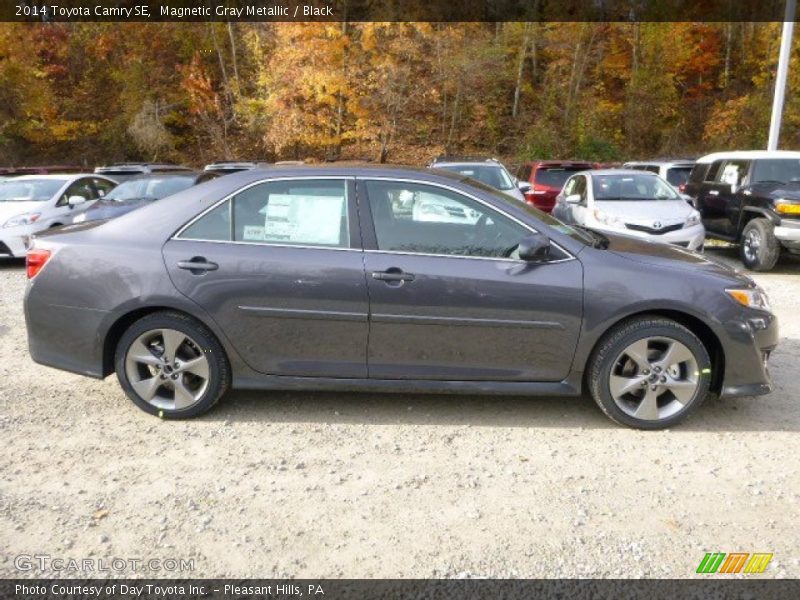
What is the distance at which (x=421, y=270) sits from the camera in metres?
3.81

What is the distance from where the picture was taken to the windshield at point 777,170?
31.3 feet

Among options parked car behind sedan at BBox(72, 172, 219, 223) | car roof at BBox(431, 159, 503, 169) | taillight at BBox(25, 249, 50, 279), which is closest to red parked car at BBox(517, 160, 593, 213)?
car roof at BBox(431, 159, 503, 169)

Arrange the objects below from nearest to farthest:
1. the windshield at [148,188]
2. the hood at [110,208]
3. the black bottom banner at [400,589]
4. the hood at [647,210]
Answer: the black bottom banner at [400,589], the hood at [647,210], the hood at [110,208], the windshield at [148,188]

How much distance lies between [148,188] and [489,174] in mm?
6106

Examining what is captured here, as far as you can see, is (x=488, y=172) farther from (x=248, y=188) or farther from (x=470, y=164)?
(x=248, y=188)

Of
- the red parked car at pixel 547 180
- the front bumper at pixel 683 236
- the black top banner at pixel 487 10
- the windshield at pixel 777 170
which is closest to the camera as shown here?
the front bumper at pixel 683 236

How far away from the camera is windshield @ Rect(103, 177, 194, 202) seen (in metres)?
10.8

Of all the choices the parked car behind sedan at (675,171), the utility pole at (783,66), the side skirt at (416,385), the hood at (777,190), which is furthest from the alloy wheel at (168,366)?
the utility pole at (783,66)

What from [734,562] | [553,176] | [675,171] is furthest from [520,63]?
[734,562]

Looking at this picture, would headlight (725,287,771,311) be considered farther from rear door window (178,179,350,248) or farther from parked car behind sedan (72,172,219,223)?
parked car behind sedan (72,172,219,223)

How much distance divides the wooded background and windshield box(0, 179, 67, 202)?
1482 cm

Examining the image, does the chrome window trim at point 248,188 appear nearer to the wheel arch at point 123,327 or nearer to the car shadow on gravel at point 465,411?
the wheel arch at point 123,327

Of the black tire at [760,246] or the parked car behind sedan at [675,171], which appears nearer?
the black tire at [760,246]

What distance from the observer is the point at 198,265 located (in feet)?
12.8
